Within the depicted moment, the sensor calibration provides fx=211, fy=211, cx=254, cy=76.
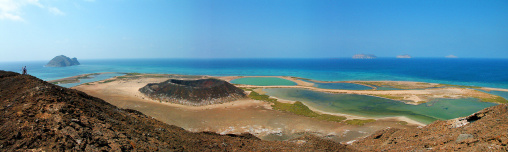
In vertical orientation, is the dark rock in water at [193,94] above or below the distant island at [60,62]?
below

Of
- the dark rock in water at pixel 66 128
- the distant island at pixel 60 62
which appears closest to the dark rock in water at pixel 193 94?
the dark rock in water at pixel 66 128

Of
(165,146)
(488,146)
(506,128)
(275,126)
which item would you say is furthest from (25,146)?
(275,126)

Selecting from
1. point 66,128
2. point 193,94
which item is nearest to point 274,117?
point 193,94

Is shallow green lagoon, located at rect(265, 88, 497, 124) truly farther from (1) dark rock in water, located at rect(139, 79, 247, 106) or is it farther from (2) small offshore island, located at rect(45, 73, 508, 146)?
(1) dark rock in water, located at rect(139, 79, 247, 106)

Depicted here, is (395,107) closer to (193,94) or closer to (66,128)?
(193,94)

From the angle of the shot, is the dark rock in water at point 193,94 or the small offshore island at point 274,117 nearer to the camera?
the small offshore island at point 274,117

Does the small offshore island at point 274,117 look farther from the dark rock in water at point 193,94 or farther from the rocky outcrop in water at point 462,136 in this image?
the rocky outcrop in water at point 462,136

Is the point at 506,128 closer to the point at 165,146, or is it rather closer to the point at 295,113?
the point at 165,146
